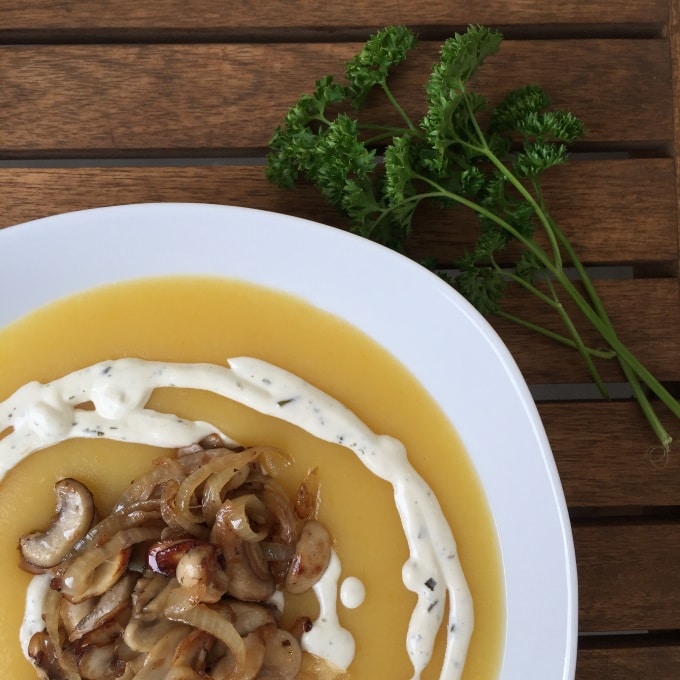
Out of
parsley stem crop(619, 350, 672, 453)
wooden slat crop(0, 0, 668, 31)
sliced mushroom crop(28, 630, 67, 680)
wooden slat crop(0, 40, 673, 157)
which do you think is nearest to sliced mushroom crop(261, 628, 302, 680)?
sliced mushroom crop(28, 630, 67, 680)

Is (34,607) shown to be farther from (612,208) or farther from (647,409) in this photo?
(612,208)

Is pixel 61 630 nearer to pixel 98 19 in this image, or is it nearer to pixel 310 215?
pixel 310 215

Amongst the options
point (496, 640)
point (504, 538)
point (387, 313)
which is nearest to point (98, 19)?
point (387, 313)

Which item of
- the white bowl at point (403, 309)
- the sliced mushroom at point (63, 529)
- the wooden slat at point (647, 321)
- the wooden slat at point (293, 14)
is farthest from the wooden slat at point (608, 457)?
the sliced mushroom at point (63, 529)

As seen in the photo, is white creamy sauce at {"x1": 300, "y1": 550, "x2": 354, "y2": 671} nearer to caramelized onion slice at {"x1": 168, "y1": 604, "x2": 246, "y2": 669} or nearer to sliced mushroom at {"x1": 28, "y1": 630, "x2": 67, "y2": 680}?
caramelized onion slice at {"x1": 168, "y1": 604, "x2": 246, "y2": 669}

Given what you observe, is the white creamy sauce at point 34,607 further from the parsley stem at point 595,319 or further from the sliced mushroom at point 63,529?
the parsley stem at point 595,319

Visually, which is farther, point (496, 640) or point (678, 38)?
point (678, 38)
